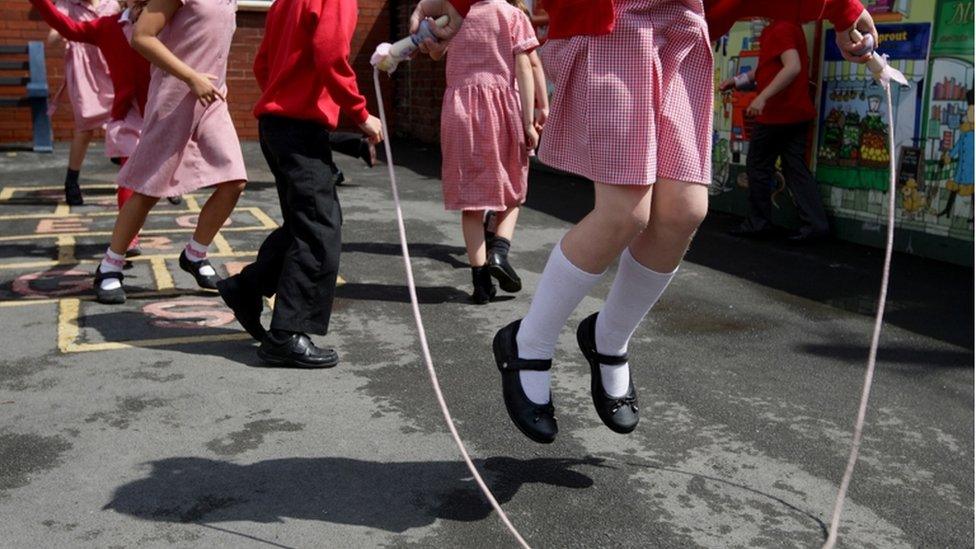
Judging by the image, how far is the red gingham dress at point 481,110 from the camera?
5883 millimetres

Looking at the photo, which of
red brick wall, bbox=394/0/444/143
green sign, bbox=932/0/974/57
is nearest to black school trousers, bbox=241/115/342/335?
green sign, bbox=932/0/974/57

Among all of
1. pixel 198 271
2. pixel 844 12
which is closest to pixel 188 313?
pixel 198 271

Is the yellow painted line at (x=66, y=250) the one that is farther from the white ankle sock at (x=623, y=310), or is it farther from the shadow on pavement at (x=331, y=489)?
the white ankle sock at (x=623, y=310)

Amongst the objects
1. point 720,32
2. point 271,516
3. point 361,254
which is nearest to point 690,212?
point 720,32

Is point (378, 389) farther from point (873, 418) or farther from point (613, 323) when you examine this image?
point (873, 418)

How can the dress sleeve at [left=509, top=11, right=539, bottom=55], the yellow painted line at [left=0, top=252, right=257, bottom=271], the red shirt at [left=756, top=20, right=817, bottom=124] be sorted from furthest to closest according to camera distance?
the red shirt at [left=756, top=20, right=817, bottom=124]
the yellow painted line at [left=0, top=252, right=257, bottom=271]
the dress sleeve at [left=509, top=11, right=539, bottom=55]

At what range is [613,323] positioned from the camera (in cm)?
319

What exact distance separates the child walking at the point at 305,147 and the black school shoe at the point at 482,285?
1343mm

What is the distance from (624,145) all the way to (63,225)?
20.9 ft

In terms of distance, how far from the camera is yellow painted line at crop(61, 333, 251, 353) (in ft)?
15.3

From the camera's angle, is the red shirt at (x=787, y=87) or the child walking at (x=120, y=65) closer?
the child walking at (x=120, y=65)

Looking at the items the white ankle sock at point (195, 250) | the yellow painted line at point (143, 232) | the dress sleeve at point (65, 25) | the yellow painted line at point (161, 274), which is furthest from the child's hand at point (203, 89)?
the yellow painted line at point (143, 232)

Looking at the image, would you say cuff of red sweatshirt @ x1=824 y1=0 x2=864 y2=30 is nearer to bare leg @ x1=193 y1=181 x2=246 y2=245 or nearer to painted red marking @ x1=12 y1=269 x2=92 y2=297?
bare leg @ x1=193 y1=181 x2=246 y2=245

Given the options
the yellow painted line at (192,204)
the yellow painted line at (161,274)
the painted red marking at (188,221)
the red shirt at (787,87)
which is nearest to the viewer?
the yellow painted line at (161,274)
